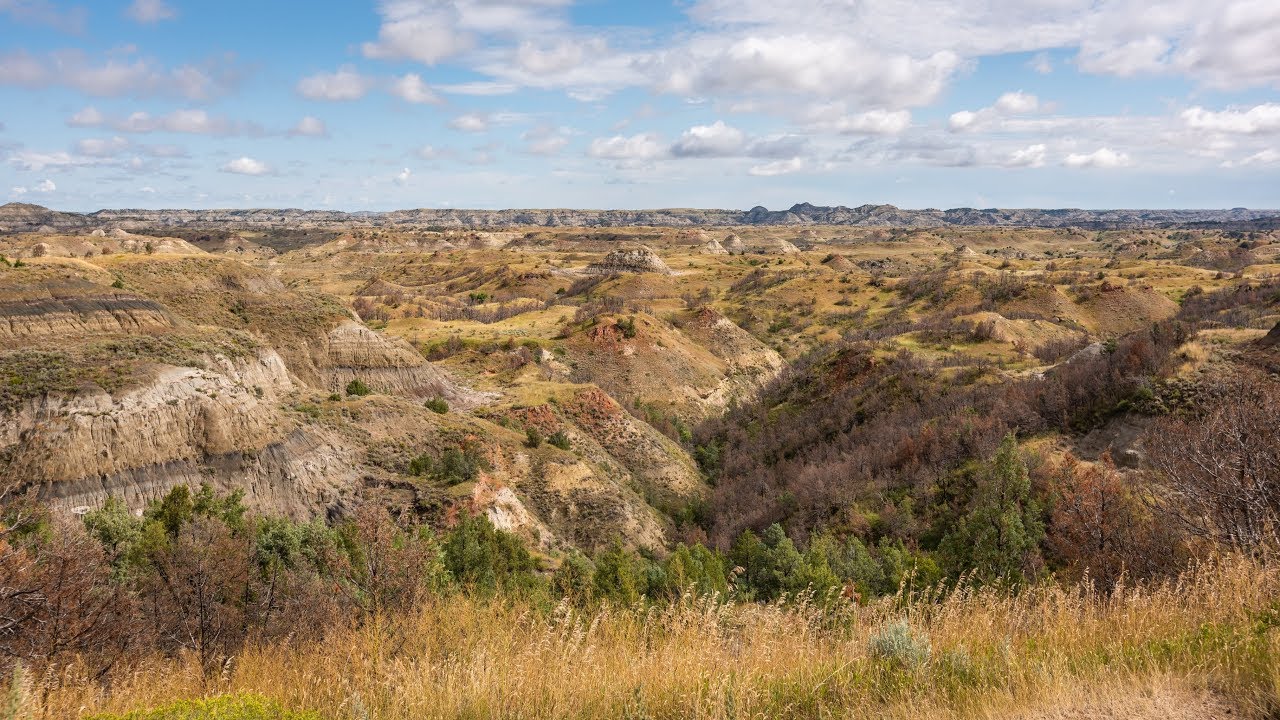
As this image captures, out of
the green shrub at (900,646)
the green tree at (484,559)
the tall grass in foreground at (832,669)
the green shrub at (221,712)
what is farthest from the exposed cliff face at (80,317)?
the green shrub at (900,646)

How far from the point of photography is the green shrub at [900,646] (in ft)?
20.4

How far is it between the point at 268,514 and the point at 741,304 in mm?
81929

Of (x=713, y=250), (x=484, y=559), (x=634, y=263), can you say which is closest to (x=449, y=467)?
(x=484, y=559)

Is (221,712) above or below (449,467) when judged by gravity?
above

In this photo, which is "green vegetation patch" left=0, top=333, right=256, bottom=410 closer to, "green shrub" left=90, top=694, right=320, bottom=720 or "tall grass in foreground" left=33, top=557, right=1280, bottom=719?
"tall grass in foreground" left=33, top=557, right=1280, bottom=719

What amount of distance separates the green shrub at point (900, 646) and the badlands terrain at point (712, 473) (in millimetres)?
41

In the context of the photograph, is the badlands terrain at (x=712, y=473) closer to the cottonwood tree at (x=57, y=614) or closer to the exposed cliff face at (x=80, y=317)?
the exposed cliff face at (x=80, y=317)

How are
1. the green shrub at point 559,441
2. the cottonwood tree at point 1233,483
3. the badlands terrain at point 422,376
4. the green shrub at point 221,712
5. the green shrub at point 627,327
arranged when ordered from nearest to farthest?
1. the green shrub at point 221,712
2. the cottonwood tree at point 1233,483
3. the badlands terrain at point 422,376
4. the green shrub at point 559,441
5. the green shrub at point 627,327

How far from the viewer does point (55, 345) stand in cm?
2769

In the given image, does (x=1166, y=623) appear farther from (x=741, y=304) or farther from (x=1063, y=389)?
(x=741, y=304)

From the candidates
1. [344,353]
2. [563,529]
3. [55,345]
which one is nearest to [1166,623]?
[563,529]

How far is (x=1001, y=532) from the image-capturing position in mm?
16984

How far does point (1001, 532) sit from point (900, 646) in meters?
12.7

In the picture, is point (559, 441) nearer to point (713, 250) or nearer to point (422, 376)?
point (422, 376)
